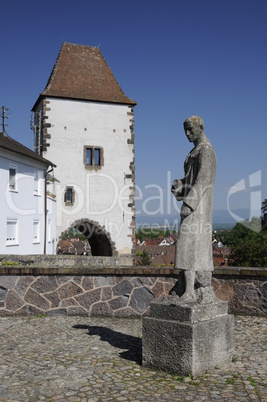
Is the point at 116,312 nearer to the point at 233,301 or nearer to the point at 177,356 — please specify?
the point at 233,301

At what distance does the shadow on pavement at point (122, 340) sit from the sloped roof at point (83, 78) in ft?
82.1

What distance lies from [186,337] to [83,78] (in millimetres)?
29245

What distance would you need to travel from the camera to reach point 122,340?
6828 mm

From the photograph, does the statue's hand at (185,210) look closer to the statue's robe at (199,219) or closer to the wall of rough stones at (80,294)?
the statue's robe at (199,219)

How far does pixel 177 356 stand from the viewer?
532 cm

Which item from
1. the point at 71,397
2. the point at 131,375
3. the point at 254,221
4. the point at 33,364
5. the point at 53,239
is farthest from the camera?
the point at 254,221

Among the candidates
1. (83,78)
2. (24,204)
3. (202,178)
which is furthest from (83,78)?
(202,178)

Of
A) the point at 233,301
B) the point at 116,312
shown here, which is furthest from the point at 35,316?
the point at 233,301

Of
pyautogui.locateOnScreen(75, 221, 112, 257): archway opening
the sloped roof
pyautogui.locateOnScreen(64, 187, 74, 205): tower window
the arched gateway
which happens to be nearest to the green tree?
pyautogui.locateOnScreen(75, 221, 112, 257): archway opening

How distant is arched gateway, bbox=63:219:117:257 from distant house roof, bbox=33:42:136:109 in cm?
830

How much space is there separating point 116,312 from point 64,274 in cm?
120

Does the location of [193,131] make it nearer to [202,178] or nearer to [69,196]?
[202,178]

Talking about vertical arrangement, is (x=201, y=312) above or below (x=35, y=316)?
above

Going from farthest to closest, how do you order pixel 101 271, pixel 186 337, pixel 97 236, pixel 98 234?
pixel 97 236 < pixel 98 234 < pixel 101 271 < pixel 186 337
